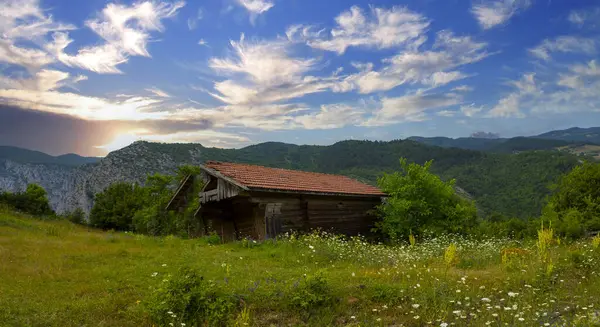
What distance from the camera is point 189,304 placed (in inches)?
229

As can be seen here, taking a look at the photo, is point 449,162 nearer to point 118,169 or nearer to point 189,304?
point 118,169

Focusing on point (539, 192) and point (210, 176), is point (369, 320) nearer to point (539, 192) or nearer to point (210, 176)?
point (210, 176)

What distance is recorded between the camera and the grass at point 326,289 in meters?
5.81

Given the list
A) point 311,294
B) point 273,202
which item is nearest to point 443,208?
point 273,202

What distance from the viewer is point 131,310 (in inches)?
247

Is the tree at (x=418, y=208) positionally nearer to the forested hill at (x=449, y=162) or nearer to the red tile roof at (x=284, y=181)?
the red tile roof at (x=284, y=181)

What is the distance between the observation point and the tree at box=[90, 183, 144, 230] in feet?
156

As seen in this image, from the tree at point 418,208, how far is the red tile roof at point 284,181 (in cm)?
133

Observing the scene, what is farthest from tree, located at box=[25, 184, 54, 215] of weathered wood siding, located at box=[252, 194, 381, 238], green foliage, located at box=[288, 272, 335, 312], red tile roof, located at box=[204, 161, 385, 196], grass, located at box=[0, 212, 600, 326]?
green foliage, located at box=[288, 272, 335, 312]

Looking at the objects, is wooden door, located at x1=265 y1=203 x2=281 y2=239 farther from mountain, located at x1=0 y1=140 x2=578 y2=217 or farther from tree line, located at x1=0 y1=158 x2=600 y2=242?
mountain, located at x1=0 y1=140 x2=578 y2=217

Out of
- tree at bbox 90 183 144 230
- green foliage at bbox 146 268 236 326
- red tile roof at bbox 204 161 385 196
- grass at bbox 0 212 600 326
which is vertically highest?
red tile roof at bbox 204 161 385 196

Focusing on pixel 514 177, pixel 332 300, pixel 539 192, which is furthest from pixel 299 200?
pixel 514 177

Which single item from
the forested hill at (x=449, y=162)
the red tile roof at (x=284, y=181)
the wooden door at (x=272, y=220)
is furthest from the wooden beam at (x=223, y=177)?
the forested hill at (x=449, y=162)

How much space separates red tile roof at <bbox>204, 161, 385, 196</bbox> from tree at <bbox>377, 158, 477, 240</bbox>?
4.36 ft
